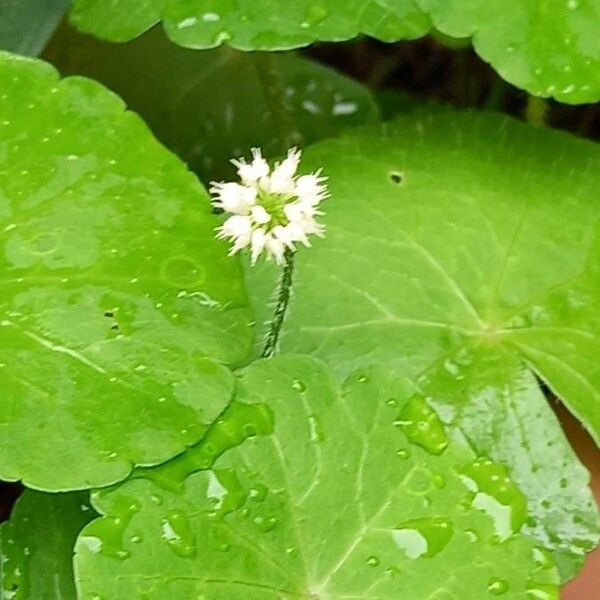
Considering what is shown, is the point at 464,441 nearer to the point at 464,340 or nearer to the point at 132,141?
the point at 464,340

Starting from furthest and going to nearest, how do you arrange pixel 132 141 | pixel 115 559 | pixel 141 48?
pixel 141 48 → pixel 132 141 → pixel 115 559

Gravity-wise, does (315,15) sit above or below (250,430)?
above

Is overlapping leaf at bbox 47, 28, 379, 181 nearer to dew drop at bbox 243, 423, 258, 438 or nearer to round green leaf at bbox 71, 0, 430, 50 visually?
round green leaf at bbox 71, 0, 430, 50

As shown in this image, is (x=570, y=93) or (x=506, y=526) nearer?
(x=506, y=526)

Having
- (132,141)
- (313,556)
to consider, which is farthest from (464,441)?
(132,141)

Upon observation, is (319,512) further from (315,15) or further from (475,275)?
(315,15)

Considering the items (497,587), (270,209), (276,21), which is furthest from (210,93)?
(497,587)

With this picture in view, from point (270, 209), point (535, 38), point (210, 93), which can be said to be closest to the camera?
point (270, 209)

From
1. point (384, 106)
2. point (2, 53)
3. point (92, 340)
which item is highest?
point (2, 53)
